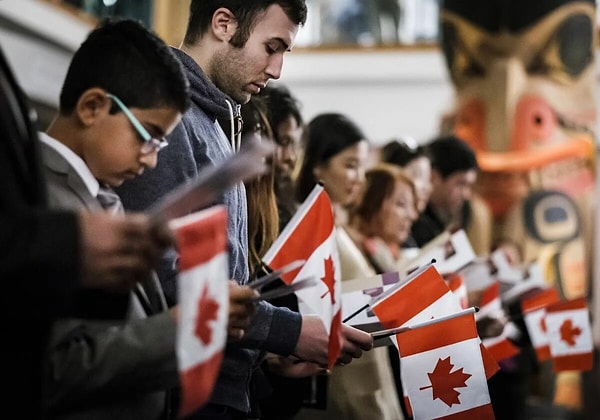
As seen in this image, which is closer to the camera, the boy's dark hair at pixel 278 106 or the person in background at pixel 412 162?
the boy's dark hair at pixel 278 106

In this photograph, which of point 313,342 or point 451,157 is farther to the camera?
point 451,157

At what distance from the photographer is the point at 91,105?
1652 mm

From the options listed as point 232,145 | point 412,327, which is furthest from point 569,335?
point 232,145

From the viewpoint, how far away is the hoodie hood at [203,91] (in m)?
2.15

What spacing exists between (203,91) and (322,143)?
1261 millimetres

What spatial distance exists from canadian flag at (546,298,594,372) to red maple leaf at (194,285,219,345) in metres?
2.30

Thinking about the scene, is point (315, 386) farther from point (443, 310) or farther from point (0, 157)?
point (0, 157)

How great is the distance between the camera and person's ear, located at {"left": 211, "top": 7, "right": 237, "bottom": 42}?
224cm

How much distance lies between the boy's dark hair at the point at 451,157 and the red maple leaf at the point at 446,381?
2.90 metres

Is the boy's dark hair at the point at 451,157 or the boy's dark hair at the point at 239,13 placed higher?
the boy's dark hair at the point at 239,13

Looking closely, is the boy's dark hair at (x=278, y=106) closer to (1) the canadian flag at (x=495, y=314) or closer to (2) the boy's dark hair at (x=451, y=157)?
(1) the canadian flag at (x=495, y=314)

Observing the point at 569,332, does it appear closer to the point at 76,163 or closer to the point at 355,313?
the point at 355,313

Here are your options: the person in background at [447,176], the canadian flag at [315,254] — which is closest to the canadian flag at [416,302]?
the canadian flag at [315,254]

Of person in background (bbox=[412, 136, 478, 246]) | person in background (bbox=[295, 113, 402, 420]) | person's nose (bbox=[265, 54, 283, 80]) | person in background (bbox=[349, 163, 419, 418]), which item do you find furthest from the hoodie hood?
person in background (bbox=[412, 136, 478, 246])
